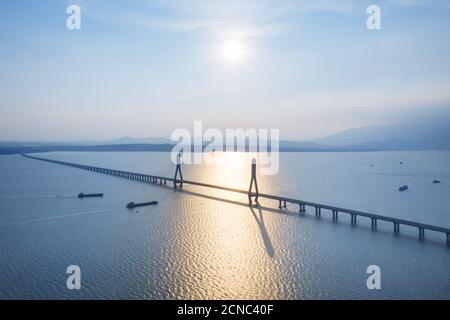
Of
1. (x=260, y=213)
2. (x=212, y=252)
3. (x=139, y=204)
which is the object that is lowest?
(x=260, y=213)

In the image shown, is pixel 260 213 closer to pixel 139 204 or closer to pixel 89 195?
pixel 139 204

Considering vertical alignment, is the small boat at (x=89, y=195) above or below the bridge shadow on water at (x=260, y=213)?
above

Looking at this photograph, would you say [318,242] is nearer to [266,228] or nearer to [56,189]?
[266,228]

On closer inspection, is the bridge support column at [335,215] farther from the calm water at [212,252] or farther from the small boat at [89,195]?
the small boat at [89,195]

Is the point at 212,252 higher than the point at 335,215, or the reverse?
the point at 335,215

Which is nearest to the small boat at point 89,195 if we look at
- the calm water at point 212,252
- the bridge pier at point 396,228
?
the calm water at point 212,252

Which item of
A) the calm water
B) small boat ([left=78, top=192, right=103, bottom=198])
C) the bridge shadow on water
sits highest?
small boat ([left=78, top=192, right=103, bottom=198])

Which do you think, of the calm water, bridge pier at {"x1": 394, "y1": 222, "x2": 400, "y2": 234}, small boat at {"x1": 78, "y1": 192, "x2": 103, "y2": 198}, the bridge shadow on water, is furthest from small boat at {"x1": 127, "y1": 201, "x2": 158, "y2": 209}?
bridge pier at {"x1": 394, "y1": 222, "x2": 400, "y2": 234}

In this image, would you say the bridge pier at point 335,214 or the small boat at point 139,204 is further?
the small boat at point 139,204

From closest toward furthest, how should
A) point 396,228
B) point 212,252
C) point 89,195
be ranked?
point 212,252 < point 396,228 < point 89,195

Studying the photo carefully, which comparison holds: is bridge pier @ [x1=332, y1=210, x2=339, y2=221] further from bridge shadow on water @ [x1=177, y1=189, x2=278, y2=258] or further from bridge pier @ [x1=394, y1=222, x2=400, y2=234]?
bridge shadow on water @ [x1=177, y1=189, x2=278, y2=258]

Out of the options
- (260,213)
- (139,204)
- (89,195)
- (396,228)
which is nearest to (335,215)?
(396,228)
